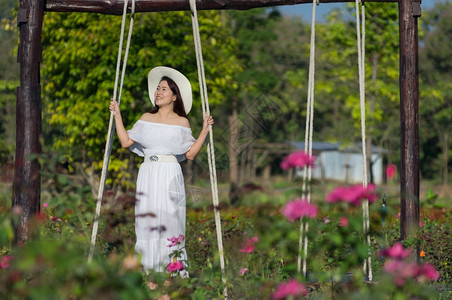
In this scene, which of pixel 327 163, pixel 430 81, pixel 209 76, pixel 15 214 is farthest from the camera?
pixel 327 163

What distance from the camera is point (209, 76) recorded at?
35.4 feet

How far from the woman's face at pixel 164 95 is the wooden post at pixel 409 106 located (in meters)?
1.92

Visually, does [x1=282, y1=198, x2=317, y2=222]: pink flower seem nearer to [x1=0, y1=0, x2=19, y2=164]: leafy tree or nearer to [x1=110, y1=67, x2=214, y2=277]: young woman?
[x1=110, y1=67, x2=214, y2=277]: young woman

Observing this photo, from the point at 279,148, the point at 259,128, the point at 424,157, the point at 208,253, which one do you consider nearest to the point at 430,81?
the point at 424,157

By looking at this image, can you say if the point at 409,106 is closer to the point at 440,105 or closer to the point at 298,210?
the point at 298,210

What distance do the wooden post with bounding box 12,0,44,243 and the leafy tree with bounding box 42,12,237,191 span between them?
3.95 m

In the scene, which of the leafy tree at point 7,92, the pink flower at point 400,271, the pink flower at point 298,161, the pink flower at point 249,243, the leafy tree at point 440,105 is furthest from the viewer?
the leafy tree at point 440,105

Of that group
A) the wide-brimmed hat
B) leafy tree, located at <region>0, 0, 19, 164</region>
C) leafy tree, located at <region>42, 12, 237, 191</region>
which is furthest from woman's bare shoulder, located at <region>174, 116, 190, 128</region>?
leafy tree, located at <region>0, 0, 19, 164</region>

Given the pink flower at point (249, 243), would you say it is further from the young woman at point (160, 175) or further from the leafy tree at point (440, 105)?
the leafy tree at point (440, 105)

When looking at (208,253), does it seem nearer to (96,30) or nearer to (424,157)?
(96,30)

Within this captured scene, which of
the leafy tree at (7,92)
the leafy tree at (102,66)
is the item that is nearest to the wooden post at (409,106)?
the leafy tree at (102,66)

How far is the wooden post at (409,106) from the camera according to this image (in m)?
5.41

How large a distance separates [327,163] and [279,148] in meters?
6.42

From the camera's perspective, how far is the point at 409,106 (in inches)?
215
